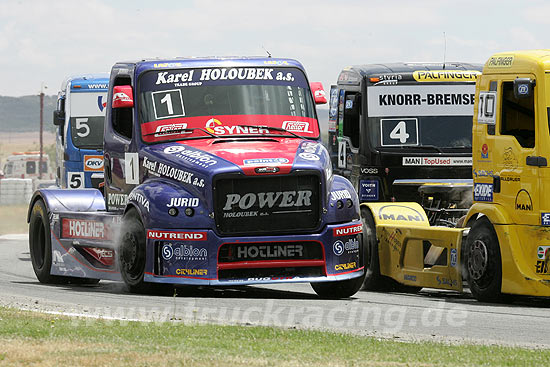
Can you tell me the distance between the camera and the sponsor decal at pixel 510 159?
12.2 metres

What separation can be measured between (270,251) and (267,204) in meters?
0.49

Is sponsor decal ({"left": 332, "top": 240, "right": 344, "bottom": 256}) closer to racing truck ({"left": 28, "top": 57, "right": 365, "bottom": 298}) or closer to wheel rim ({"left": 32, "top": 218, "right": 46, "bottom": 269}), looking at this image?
racing truck ({"left": 28, "top": 57, "right": 365, "bottom": 298})

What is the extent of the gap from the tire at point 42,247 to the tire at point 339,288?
3.75 meters

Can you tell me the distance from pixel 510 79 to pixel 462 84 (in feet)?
17.5

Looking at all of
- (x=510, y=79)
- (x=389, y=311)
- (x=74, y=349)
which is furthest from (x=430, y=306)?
(x=74, y=349)

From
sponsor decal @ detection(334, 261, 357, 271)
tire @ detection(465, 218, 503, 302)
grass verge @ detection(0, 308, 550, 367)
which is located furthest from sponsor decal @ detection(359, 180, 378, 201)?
grass verge @ detection(0, 308, 550, 367)

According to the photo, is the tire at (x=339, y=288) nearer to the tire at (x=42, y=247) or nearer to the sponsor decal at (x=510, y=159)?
the sponsor decal at (x=510, y=159)

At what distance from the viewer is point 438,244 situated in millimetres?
13711

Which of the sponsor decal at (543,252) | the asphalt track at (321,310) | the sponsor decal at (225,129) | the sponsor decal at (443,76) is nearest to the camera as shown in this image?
the asphalt track at (321,310)

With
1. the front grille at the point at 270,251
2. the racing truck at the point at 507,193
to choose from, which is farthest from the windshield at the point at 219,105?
the racing truck at the point at 507,193

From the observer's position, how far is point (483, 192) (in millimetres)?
12789

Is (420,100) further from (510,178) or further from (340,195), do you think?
(340,195)

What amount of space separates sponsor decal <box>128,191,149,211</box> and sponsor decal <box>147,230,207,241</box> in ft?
1.10

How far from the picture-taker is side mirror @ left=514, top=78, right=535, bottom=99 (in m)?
11.9
